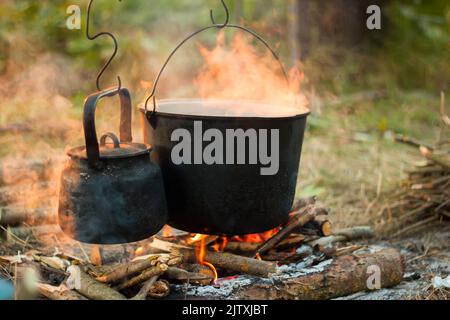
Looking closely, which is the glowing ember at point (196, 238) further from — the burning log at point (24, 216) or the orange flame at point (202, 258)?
the burning log at point (24, 216)

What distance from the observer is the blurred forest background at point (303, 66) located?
570cm

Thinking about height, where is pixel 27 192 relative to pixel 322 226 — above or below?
above

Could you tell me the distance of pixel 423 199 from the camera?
388cm

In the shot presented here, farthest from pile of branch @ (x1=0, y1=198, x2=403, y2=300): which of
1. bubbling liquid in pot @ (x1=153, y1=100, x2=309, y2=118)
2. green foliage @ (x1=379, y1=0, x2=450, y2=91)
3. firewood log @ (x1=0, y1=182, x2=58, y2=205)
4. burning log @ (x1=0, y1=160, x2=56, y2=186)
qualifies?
green foliage @ (x1=379, y1=0, x2=450, y2=91)

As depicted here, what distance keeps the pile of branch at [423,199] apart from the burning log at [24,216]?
245cm

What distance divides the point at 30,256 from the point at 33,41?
575 centimetres

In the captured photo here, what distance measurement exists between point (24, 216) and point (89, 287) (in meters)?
1.24

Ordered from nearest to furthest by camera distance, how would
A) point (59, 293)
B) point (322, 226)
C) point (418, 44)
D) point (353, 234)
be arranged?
point (59, 293) < point (322, 226) < point (353, 234) < point (418, 44)

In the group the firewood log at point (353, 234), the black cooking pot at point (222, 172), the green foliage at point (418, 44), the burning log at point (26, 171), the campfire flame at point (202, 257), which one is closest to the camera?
the black cooking pot at point (222, 172)

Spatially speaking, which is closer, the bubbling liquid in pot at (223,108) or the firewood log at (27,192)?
the bubbling liquid in pot at (223,108)

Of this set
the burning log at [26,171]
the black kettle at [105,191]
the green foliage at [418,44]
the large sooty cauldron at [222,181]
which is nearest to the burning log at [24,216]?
the burning log at [26,171]

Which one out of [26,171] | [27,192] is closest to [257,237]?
[27,192]

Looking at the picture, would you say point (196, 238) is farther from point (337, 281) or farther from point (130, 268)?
point (337, 281)

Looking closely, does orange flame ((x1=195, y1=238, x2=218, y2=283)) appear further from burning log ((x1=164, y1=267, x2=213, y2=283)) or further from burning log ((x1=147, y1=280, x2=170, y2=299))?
burning log ((x1=147, y1=280, x2=170, y2=299))
